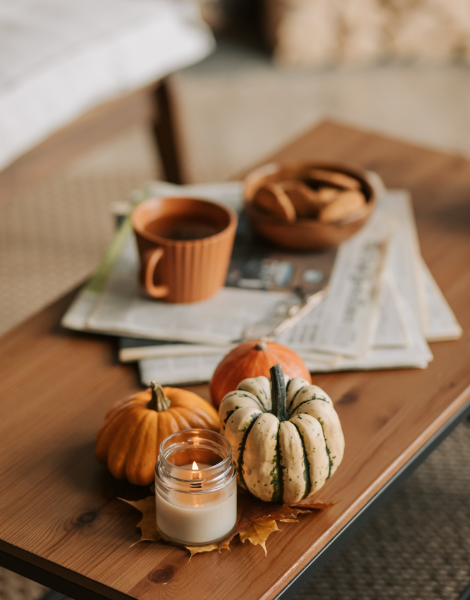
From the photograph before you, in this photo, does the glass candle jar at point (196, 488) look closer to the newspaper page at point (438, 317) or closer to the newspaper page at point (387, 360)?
the newspaper page at point (387, 360)

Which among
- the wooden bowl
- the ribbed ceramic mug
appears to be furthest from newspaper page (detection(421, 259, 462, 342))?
the ribbed ceramic mug

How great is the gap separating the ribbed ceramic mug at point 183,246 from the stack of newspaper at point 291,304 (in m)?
0.02

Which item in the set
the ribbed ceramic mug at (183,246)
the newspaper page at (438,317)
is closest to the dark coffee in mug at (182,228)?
the ribbed ceramic mug at (183,246)

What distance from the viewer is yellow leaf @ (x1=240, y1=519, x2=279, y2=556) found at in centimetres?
51

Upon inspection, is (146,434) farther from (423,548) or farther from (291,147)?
(291,147)

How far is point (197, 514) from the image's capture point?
48 centimetres

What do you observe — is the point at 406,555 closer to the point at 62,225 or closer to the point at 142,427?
the point at 142,427

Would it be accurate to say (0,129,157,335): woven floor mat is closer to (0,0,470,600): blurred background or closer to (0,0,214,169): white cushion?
(0,0,470,600): blurred background

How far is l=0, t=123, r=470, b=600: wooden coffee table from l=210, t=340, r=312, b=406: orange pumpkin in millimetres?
71

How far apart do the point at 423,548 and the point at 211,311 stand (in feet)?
1.31

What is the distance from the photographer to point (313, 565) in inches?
20.4

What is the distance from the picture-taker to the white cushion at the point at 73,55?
1306mm

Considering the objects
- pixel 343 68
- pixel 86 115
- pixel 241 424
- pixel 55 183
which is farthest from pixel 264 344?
pixel 343 68

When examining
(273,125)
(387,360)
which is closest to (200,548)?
(387,360)
